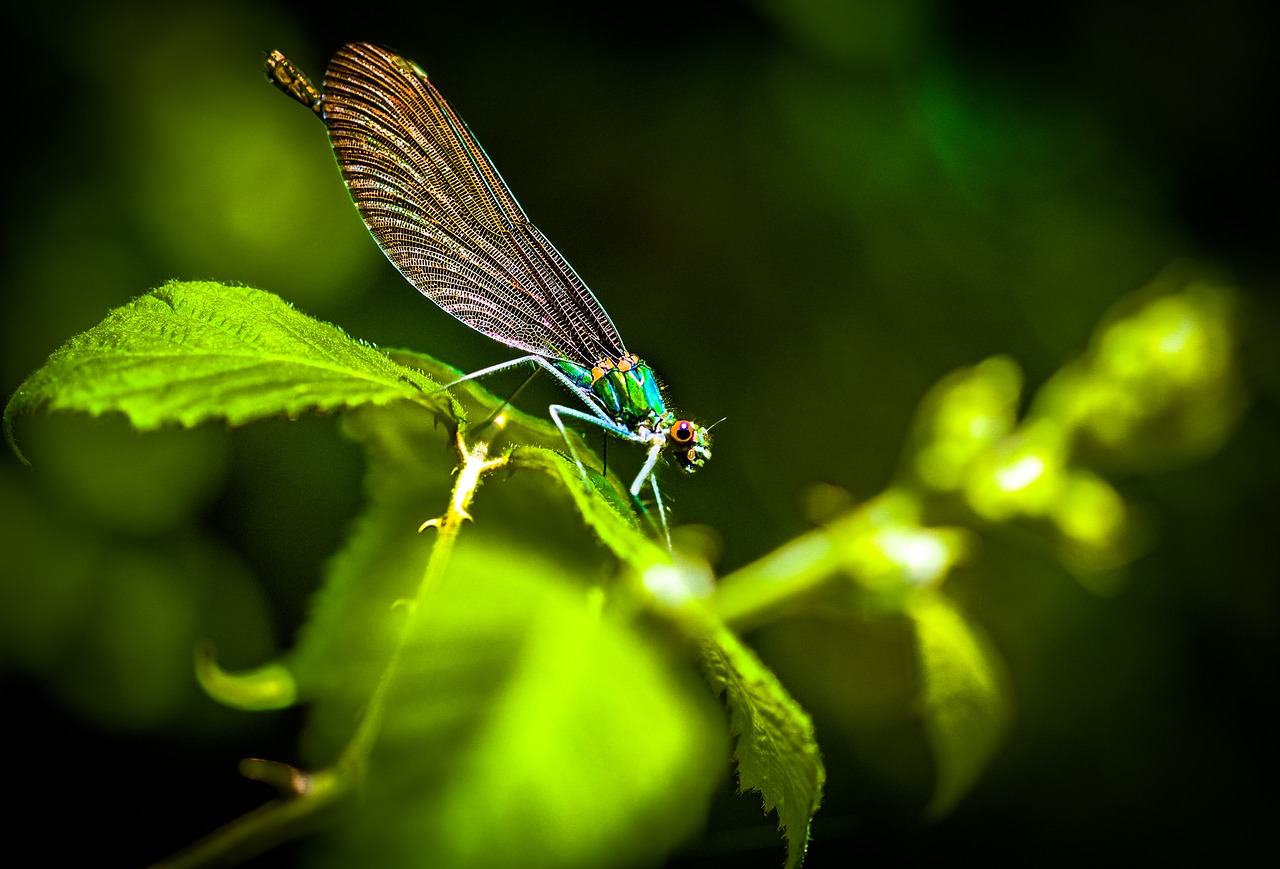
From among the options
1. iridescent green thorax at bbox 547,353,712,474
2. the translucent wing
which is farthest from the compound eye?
the translucent wing

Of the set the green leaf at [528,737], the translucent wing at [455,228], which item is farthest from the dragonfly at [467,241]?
the green leaf at [528,737]

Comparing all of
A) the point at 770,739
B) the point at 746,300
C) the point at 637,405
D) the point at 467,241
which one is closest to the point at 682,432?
the point at 637,405

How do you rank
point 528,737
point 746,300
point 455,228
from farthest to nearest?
point 746,300
point 455,228
point 528,737

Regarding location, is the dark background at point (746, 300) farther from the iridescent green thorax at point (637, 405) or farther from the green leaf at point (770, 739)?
the green leaf at point (770, 739)

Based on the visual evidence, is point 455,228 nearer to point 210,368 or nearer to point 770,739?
point 210,368

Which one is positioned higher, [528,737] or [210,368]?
[210,368]

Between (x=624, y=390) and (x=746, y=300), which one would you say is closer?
(x=624, y=390)

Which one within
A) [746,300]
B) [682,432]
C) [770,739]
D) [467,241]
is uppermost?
[746,300]
